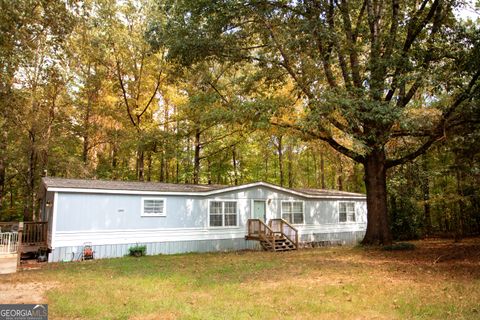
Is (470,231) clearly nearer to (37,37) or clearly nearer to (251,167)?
(251,167)

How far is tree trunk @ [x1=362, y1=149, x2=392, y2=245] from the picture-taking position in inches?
577

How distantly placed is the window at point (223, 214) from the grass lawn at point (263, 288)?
4.68 metres

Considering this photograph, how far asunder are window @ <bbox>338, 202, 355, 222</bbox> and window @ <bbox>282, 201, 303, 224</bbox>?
3.38 metres

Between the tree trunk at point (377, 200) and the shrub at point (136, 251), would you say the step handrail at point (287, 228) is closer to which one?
the tree trunk at point (377, 200)

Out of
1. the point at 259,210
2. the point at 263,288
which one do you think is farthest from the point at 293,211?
the point at 263,288

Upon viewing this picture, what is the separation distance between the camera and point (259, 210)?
690 inches

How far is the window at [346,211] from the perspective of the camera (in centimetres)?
Result: 2105

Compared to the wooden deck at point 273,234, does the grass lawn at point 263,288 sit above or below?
below

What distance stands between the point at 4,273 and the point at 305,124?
401 inches

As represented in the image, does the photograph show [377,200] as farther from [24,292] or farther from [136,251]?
[24,292]

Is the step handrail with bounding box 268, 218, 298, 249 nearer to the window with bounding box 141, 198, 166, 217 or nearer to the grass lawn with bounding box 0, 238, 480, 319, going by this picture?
the grass lawn with bounding box 0, 238, 480, 319

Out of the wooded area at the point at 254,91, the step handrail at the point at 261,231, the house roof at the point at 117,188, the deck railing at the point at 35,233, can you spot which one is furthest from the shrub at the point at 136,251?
the wooded area at the point at 254,91

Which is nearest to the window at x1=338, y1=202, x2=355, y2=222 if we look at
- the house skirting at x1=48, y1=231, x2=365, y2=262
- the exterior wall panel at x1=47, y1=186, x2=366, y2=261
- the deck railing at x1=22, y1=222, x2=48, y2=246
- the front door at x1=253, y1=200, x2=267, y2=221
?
the house skirting at x1=48, y1=231, x2=365, y2=262

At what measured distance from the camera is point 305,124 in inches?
461
